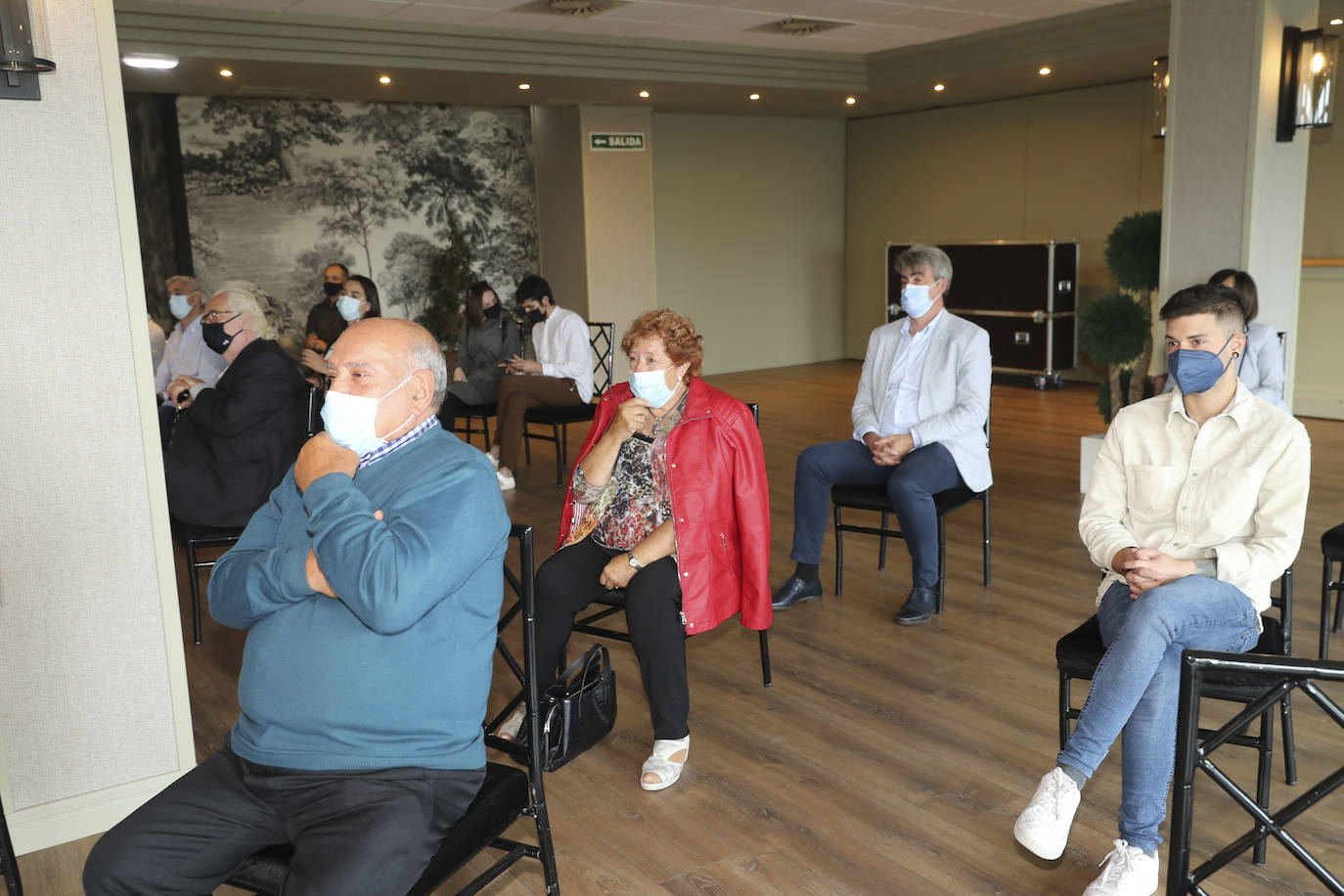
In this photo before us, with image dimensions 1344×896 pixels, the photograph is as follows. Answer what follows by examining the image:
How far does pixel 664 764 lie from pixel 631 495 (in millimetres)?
742

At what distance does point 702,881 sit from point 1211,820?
1246mm

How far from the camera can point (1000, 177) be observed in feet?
35.2

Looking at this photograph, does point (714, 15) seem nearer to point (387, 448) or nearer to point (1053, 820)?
point (387, 448)

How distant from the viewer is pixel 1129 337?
5.84 m

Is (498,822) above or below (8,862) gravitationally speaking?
above

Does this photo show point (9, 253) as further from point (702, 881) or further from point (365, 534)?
point (702, 881)

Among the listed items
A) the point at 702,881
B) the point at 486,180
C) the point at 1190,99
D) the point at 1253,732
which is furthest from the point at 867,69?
the point at 702,881

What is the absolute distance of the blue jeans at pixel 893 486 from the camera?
4.02m

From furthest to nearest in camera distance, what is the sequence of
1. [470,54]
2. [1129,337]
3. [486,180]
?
[486,180] < [470,54] < [1129,337]

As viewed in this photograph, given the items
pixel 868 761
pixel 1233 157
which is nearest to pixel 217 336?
pixel 868 761

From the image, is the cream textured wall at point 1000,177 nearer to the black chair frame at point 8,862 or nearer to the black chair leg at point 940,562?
the black chair leg at point 940,562

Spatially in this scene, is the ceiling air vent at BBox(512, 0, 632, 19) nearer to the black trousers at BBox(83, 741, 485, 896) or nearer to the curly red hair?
the curly red hair

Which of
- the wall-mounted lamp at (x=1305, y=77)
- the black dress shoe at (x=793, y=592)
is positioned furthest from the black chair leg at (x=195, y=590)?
the wall-mounted lamp at (x=1305, y=77)

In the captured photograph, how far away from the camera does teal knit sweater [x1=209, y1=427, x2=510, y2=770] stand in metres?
1.77
